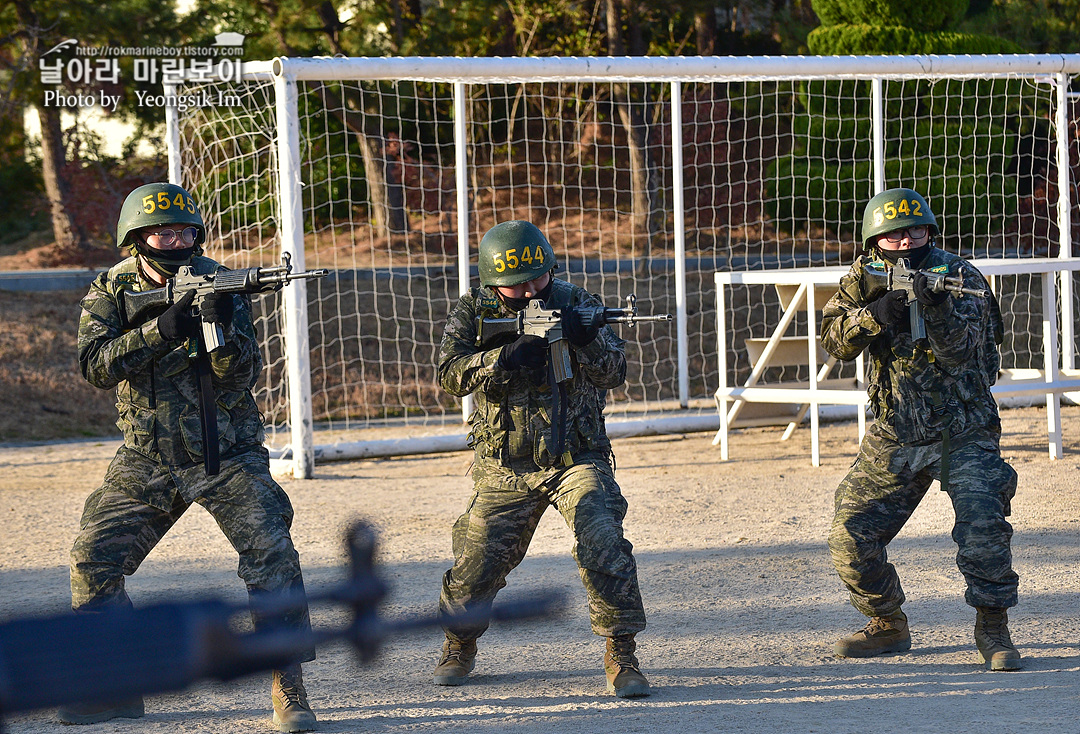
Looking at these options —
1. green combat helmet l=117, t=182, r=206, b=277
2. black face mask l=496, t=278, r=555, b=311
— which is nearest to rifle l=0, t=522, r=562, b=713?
green combat helmet l=117, t=182, r=206, b=277

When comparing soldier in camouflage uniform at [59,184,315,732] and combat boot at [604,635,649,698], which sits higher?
soldier in camouflage uniform at [59,184,315,732]

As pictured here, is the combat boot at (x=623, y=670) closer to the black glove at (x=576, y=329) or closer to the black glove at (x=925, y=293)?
the black glove at (x=576, y=329)

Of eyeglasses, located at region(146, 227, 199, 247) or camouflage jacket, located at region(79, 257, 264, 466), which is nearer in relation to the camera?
camouflage jacket, located at region(79, 257, 264, 466)

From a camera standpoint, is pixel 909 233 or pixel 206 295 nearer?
pixel 206 295

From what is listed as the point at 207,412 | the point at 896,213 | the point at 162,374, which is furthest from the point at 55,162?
the point at 896,213

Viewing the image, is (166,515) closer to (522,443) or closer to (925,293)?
(522,443)

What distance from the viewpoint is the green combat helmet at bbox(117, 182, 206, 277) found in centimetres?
458

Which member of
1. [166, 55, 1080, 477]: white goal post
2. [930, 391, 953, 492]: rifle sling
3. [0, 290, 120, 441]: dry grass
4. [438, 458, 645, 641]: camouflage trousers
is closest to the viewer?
[438, 458, 645, 641]: camouflage trousers

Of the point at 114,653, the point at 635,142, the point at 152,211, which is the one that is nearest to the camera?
the point at 114,653

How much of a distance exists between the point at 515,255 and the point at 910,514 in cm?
197

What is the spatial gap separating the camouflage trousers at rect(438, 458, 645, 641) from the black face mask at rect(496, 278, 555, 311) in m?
0.68

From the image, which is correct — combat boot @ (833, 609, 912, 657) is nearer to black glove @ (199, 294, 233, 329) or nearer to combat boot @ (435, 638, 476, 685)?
combat boot @ (435, 638, 476, 685)

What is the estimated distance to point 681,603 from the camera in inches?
236

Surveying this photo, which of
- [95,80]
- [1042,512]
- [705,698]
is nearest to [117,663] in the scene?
[705,698]
